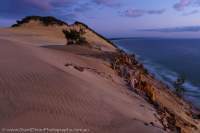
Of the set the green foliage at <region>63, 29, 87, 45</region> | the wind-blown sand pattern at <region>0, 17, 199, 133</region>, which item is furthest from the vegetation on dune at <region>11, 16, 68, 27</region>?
the wind-blown sand pattern at <region>0, 17, 199, 133</region>

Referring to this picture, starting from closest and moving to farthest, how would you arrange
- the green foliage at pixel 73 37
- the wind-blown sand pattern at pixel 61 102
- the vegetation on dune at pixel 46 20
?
the wind-blown sand pattern at pixel 61 102, the green foliage at pixel 73 37, the vegetation on dune at pixel 46 20

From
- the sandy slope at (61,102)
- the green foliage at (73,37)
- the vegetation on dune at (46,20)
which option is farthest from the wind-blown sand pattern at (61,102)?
the vegetation on dune at (46,20)

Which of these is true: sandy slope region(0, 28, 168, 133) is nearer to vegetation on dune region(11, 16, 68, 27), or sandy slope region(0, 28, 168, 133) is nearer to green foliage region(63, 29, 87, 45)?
green foliage region(63, 29, 87, 45)

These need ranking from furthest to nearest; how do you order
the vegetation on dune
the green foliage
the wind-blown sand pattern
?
1. the vegetation on dune
2. the green foliage
3. the wind-blown sand pattern

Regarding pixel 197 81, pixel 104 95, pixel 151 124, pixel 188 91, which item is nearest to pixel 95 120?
pixel 151 124

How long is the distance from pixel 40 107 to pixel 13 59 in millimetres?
3989

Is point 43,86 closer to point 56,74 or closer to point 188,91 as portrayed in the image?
point 56,74

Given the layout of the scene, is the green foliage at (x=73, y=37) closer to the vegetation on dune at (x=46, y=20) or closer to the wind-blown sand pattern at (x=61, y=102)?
the wind-blown sand pattern at (x=61, y=102)

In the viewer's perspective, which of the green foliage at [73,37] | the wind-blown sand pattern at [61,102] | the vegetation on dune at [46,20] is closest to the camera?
the wind-blown sand pattern at [61,102]

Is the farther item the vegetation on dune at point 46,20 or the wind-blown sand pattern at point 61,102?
the vegetation on dune at point 46,20

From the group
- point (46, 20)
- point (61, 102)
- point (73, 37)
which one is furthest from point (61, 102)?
point (46, 20)

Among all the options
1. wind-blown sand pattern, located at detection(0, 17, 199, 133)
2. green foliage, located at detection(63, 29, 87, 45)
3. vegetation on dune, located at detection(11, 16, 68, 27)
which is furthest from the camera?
vegetation on dune, located at detection(11, 16, 68, 27)

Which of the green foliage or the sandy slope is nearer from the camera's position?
the sandy slope

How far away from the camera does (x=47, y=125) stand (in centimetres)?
755
